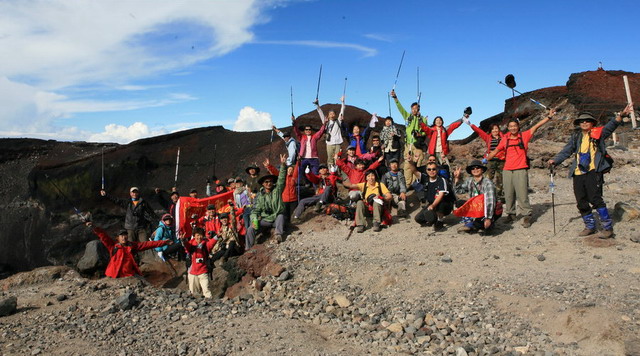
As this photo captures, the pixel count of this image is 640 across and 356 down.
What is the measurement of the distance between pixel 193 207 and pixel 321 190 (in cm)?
313

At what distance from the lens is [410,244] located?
8555mm

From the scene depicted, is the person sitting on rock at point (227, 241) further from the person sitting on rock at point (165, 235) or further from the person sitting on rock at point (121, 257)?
the person sitting on rock at point (121, 257)

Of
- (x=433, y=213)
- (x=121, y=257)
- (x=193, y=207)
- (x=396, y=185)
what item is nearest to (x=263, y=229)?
(x=193, y=207)

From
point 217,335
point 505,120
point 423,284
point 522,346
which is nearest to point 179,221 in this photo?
point 217,335

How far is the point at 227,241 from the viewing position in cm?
1012

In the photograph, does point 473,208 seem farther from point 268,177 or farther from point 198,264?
point 198,264

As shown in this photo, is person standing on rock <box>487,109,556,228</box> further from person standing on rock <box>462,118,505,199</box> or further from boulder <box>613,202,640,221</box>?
boulder <box>613,202,640,221</box>

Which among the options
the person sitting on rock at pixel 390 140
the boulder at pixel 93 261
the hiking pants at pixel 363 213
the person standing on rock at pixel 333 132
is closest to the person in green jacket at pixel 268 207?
the hiking pants at pixel 363 213

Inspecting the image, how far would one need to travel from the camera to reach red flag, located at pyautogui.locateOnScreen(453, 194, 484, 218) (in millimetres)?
8344

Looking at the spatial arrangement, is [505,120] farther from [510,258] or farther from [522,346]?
[522,346]

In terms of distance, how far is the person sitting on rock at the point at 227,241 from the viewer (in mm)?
9930

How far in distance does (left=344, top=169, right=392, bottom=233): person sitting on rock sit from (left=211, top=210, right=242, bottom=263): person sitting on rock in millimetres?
2590

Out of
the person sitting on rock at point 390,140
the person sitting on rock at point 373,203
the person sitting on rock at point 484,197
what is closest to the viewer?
the person sitting on rock at point 484,197

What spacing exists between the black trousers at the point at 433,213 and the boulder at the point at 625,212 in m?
2.76
